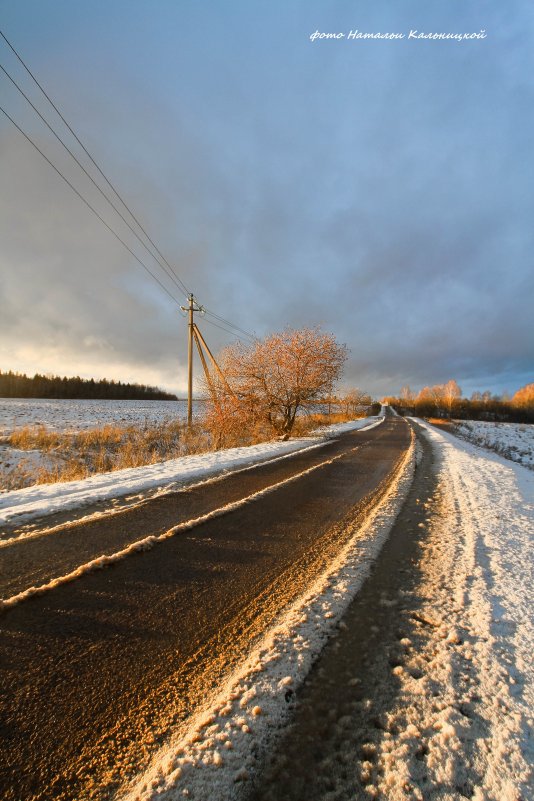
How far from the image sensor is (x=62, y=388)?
87.1m

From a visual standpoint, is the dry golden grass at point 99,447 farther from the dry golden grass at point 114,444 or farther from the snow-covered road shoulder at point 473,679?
the snow-covered road shoulder at point 473,679

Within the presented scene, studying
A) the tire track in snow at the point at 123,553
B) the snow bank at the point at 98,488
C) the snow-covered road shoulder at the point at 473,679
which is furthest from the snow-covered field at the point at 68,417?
the snow-covered road shoulder at the point at 473,679

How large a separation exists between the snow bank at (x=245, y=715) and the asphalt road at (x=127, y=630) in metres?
0.10

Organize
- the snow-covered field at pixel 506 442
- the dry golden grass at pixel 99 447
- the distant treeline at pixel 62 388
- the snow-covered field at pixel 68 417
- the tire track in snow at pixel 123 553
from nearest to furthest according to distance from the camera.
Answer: the tire track in snow at pixel 123 553 < the dry golden grass at pixel 99 447 < the snow-covered field at pixel 506 442 < the snow-covered field at pixel 68 417 < the distant treeline at pixel 62 388

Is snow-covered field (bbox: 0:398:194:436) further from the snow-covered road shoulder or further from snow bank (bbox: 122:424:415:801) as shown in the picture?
snow bank (bbox: 122:424:415:801)

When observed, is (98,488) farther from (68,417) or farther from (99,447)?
(68,417)

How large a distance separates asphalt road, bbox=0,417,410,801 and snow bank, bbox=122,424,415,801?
3.8 inches

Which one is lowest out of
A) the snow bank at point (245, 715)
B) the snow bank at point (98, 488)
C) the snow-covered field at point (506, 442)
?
the snow-covered field at point (506, 442)

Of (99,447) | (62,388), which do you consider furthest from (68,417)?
(62,388)

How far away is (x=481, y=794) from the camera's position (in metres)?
1.28

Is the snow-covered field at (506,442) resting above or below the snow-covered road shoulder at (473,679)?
below

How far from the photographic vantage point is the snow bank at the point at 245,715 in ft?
4.26

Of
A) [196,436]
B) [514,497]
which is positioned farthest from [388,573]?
[196,436]

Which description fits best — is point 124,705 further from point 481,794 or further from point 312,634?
point 481,794
